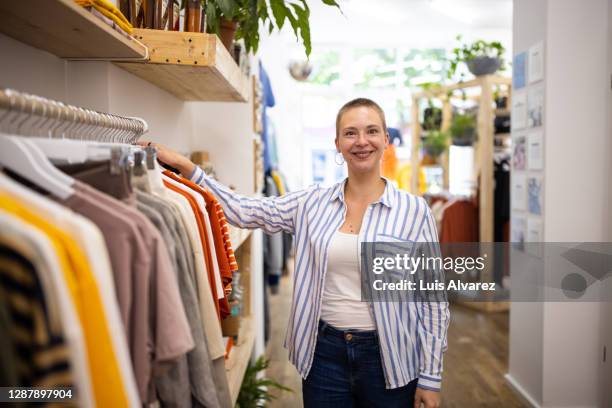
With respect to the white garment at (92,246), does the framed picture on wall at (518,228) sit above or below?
below

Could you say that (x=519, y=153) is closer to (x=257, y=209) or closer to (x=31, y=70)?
(x=257, y=209)

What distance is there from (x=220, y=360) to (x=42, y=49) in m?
1.02

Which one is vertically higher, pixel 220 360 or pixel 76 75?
pixel 76 75

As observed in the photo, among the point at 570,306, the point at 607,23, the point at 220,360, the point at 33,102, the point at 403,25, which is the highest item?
the point at 403,25

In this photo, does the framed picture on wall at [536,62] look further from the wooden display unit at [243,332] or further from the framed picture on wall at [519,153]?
the wooden display unit at [243,332]

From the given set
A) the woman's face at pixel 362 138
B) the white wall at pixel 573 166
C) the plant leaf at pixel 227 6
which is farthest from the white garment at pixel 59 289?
the white wall at pixel 573 166

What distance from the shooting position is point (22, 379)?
0.65m

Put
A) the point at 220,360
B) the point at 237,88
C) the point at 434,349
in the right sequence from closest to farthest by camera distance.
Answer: the point at 220,360, the point at 434,349, the point at 237,88

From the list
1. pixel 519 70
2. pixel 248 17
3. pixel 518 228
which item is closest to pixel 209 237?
pixel 248 17

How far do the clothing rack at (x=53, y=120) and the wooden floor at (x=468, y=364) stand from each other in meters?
2.42

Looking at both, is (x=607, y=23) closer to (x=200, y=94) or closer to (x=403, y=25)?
(x=200, y=94)

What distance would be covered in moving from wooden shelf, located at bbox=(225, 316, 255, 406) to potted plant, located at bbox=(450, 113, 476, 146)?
11.7 ft

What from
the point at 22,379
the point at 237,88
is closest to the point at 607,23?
the point at 237,88

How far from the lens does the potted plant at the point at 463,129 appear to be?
5.50 metres
